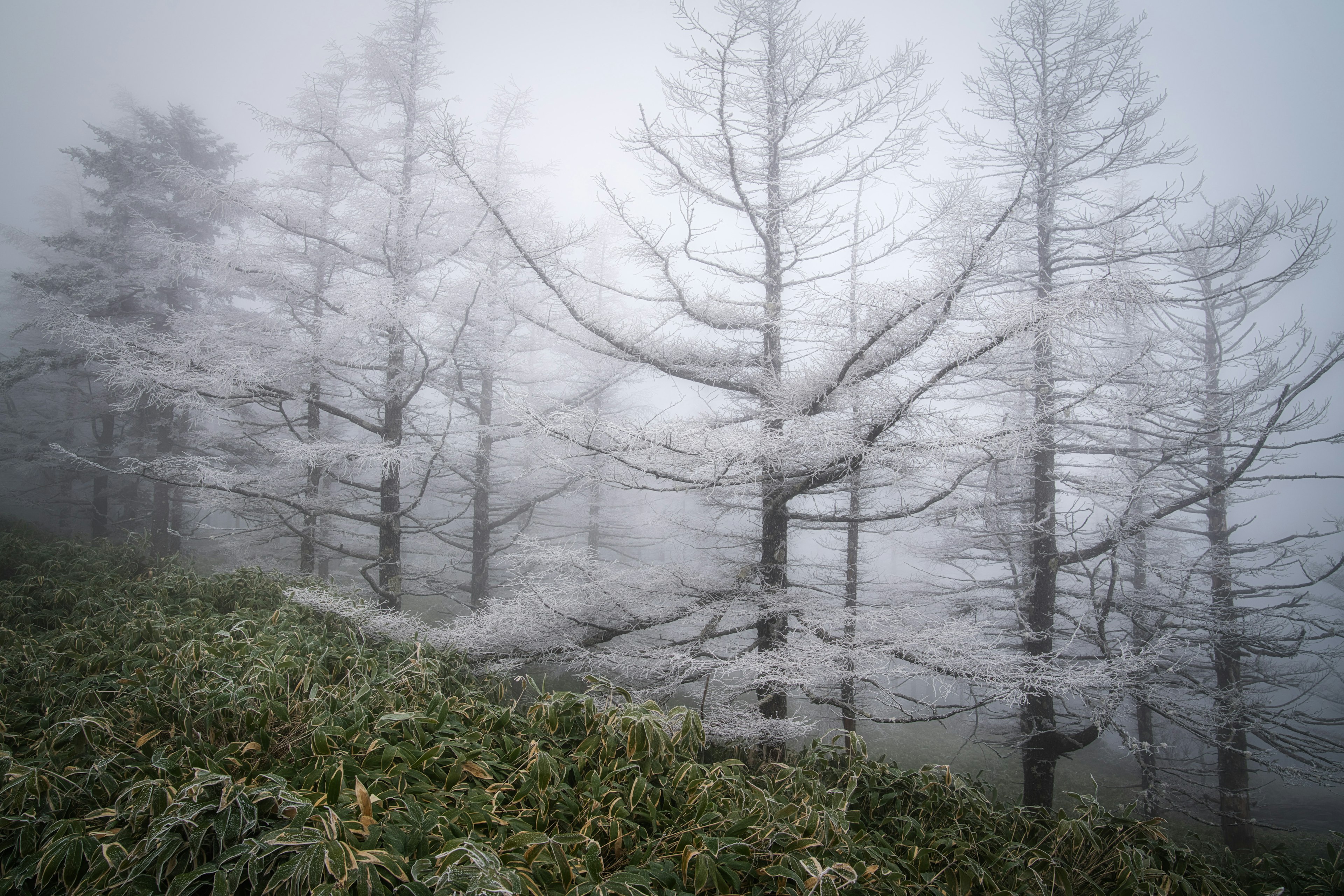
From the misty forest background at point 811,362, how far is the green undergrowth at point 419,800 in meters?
1.05

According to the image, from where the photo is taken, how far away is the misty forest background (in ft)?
15.0

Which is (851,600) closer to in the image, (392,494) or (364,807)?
(364,807)

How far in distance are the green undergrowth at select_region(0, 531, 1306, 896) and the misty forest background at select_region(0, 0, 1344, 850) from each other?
3.44 feet

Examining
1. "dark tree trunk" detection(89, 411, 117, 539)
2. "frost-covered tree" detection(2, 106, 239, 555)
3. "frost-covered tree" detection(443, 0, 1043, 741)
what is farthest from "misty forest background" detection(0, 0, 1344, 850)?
"dark tree trunk" detection(89, 411, 117, 539)

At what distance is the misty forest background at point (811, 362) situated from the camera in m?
4.56

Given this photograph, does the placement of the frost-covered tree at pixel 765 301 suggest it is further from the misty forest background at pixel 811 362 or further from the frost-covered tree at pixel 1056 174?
the frost-covered tree at pixel 1056 174

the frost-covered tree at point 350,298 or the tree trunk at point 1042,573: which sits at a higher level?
the frost-covered tree at point 350,298

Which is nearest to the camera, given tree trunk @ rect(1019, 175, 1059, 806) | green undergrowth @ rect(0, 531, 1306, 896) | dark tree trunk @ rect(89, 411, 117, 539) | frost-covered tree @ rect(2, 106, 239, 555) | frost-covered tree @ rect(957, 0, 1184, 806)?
green undergrowth @ rect(0, 531, 1306, 896)

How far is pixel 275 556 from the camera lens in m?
12.6

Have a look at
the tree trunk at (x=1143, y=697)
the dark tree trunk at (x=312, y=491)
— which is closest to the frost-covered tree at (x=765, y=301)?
the tree trunk at (x=1143, y=697)

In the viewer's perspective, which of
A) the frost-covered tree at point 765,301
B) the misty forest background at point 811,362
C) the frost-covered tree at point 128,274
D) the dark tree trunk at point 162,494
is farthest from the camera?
the dark tree trunk at point 162,494

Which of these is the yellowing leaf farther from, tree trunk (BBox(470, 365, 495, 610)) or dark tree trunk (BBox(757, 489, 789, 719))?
tree trunk (BBox(470, 365, 495, 610))

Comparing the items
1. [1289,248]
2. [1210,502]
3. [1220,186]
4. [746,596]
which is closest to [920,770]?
[746,596]

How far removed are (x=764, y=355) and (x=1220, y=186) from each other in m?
281
